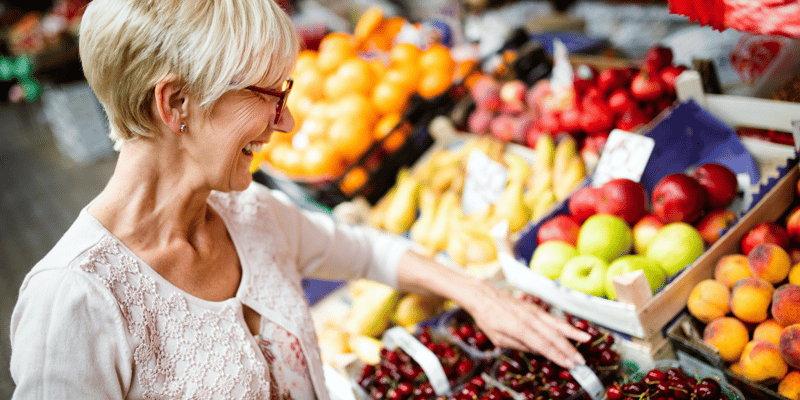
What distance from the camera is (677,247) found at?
1.35 metres

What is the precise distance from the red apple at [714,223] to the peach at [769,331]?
1.03ft

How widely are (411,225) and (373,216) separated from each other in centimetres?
20

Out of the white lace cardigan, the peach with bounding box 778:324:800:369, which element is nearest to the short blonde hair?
the white lace cardigan

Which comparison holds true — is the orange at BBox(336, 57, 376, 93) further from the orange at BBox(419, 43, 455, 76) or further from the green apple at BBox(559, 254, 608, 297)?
the green apple at BBox(559, 254, 608, 297)

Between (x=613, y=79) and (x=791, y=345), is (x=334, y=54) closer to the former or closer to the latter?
(x=613, y=79)

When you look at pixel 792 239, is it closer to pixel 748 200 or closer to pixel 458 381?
pixel 748 200

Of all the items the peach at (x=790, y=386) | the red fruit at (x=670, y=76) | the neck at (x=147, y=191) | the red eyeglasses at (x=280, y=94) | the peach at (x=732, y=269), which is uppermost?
the red eyeglasses at (x=280, y=94)

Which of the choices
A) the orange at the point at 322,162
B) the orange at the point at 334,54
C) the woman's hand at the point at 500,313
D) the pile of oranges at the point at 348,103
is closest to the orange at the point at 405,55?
the pile of oranges at the point at 348,103

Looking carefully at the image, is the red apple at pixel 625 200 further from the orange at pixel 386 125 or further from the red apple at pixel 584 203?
the orange at pixel 386 125

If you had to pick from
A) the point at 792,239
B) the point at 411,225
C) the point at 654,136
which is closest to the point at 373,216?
the point at 411,225

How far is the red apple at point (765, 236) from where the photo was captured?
125cm

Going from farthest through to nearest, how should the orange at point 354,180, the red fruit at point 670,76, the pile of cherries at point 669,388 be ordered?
1. the orange at point 354,180
2. the red fruit at point 670,76
3. the pile of cherries at point 669,388

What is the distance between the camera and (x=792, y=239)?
4.18 feet

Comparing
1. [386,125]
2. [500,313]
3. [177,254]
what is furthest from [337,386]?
[386,125]
